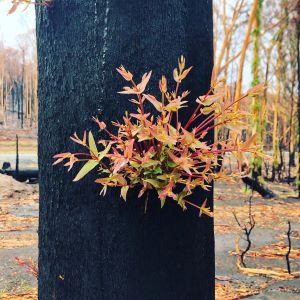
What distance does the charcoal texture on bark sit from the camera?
1.28 metres

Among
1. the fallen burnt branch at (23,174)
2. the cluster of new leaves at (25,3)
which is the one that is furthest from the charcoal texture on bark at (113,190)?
the fallen burnt branch at (23,174)

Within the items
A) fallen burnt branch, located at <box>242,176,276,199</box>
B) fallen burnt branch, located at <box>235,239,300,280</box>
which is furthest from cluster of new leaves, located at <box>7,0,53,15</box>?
fallen burnt branch, located at <box>242,176,276,199</box>

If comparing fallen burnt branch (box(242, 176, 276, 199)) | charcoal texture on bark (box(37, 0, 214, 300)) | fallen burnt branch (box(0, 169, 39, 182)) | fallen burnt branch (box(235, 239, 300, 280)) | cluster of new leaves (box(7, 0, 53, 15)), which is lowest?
fallen burnt branch (box(242, 176, 276, 199))

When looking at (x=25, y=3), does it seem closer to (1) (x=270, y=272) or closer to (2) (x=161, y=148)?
(2) (x=161, y=148)

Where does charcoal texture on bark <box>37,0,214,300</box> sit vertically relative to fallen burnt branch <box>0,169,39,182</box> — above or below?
above

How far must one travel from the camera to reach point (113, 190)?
4.18ft

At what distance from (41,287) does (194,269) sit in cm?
53

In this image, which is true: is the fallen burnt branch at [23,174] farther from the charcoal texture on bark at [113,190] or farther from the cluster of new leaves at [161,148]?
the cluster of new leaves at [161,148]

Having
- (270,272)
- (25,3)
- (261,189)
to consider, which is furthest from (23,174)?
(25,3)

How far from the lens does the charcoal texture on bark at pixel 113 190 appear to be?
4.19 feet

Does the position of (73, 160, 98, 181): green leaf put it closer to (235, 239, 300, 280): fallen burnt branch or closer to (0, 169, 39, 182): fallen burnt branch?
(235, 239, 300, 280): fallen burnt branch

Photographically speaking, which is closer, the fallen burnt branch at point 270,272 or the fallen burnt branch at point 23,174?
the fallen burnt branch at point 270,272

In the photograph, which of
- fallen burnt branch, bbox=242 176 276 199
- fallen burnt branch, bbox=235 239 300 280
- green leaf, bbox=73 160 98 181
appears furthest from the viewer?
fallen burnt branch, bbox=242 176 276 199

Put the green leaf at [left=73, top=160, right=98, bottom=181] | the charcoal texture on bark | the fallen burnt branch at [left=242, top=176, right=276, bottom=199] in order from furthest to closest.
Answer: the fallen burnt branch at [left=242, top=176, right=276, bottom=199]
the charcoal texture on bark
the green leaf at [left=73, top=160, right=98, bottom=181]
